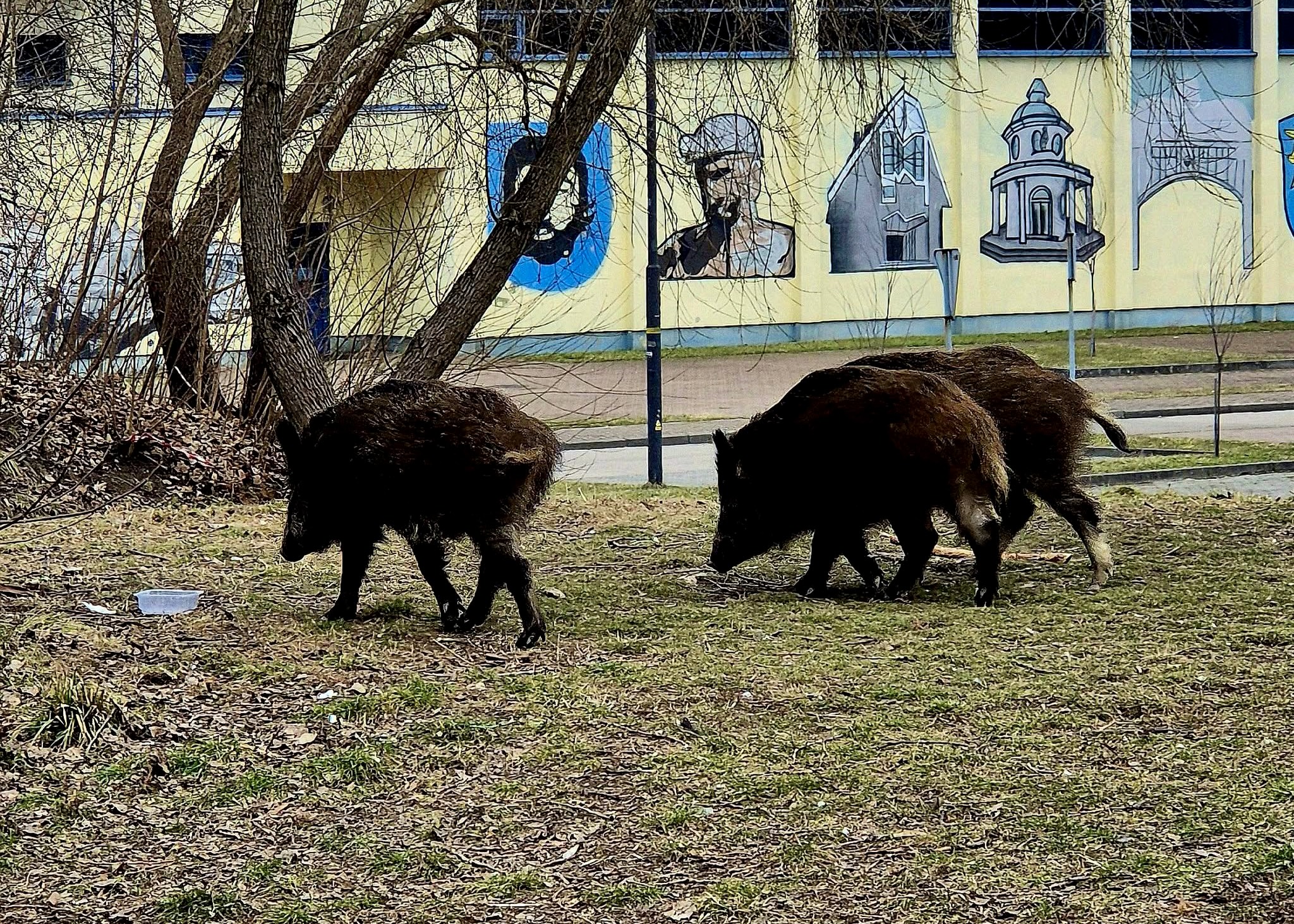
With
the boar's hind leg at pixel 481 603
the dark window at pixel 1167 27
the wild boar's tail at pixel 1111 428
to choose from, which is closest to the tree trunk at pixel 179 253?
the boar's hind leg at pixel 481 603

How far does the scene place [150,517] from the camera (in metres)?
11.4

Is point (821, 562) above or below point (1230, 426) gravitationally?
above

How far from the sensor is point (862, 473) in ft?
26.7

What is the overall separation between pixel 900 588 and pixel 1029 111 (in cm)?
2882

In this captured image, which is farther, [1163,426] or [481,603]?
[1163,426]

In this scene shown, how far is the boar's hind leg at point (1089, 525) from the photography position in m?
8.57

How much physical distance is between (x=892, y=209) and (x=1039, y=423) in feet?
87.5

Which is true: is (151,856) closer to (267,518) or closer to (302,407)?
(302,407)

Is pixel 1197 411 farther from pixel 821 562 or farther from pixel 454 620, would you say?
pixel 454 620

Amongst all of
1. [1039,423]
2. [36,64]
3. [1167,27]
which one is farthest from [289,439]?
[1167,27]

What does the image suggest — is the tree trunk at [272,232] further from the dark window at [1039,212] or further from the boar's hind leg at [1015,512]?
the dark window at [1039,212]

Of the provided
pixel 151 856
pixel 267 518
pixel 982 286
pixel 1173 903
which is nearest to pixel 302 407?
pixel 267 518

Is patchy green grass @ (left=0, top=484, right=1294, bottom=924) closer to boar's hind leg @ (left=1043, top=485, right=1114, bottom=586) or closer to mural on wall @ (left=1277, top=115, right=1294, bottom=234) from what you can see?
boar's hind leg @ (left=1043, top=485, right=1114, bottom=586)

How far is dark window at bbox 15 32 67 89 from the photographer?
398 inches
